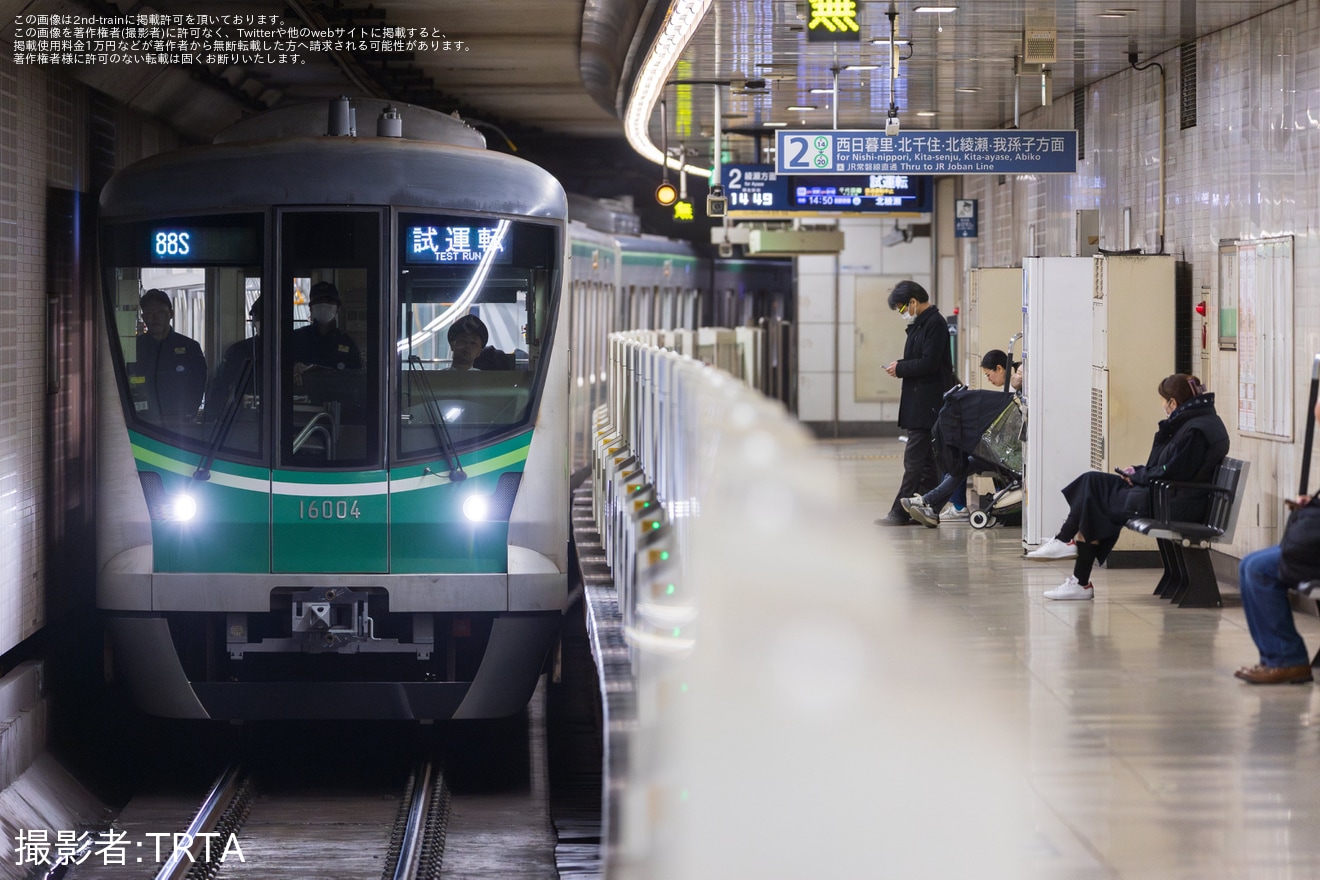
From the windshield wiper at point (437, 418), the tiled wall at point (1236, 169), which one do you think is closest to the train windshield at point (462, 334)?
the windshield wiper at point (437, 418)

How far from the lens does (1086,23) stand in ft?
35.8

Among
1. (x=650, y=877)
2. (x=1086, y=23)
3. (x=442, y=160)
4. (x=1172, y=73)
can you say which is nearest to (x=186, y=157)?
(x=442, y=160)

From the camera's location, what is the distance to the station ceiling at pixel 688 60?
34.3 feet

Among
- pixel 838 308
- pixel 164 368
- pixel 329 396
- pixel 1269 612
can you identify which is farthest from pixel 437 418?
pixel 838 308

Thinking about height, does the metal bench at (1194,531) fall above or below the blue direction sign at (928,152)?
below

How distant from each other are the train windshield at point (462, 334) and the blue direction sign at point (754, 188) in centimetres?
942

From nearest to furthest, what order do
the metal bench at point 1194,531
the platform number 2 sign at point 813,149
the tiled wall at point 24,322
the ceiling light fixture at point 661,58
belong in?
the tiled wall at point 24,322 < the metal bench at point 1194,531 < the ceiling light fixture at point 661,58 < the platform number 2 sign at point 813,149

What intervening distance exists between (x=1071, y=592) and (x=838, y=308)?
45.4ft

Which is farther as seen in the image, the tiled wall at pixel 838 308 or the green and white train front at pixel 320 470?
the tiled wall at pixel 838 308

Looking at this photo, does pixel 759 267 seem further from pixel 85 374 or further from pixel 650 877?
pixel 650 877

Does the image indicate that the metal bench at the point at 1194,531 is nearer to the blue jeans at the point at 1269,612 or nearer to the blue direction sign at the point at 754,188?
the blue jeans at the point at 1269,612

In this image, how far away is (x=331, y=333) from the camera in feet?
24.7

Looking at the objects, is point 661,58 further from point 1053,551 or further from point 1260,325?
point 1053,551

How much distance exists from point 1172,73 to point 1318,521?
5537 mm
